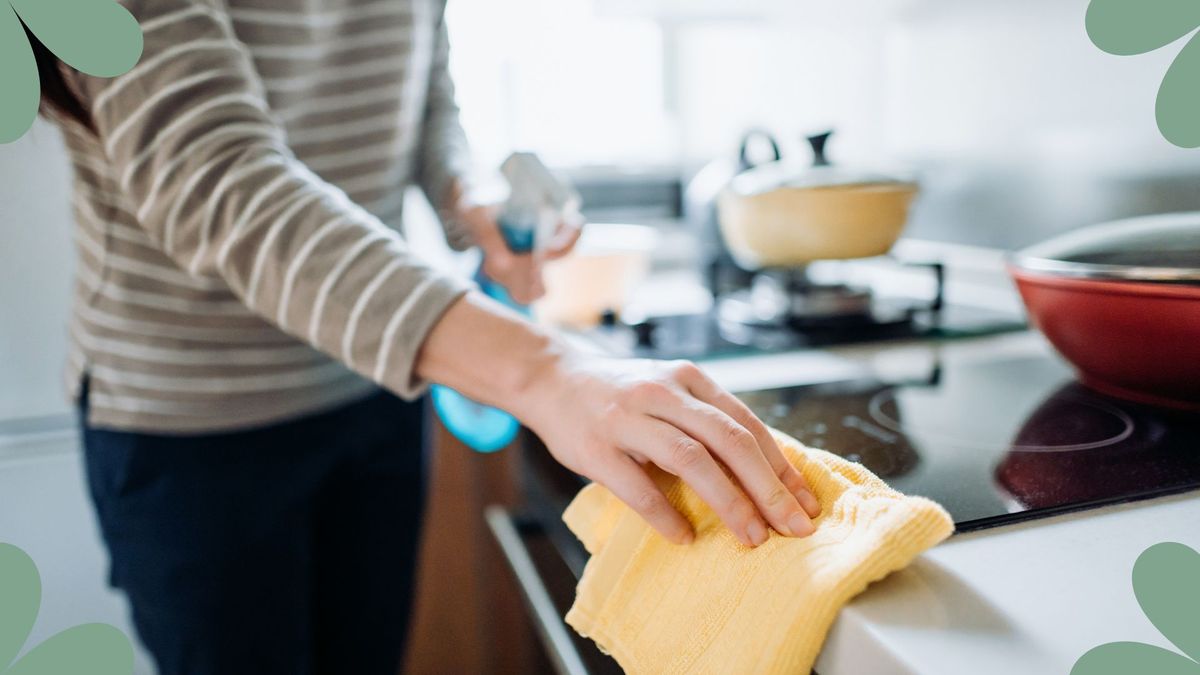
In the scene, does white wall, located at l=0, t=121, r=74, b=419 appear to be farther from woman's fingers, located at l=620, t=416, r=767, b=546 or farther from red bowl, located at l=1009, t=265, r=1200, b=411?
red bowl, located at l=1009, t=265, r=1200, b=411

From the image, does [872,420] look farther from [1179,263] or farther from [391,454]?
[391,454]

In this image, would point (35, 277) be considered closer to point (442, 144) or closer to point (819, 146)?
point (442, 144)

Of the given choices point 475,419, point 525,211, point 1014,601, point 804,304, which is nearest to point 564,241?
point 525,211

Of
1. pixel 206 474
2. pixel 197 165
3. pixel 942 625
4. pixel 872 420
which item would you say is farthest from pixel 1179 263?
pixel 206 474

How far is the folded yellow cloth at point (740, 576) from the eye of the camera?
334 mm

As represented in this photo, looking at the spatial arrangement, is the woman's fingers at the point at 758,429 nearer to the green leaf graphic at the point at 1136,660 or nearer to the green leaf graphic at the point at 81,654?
the green leaf graphic at the point at 1136,660

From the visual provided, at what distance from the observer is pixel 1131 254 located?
0.60 m

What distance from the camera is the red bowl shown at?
540 millimetres

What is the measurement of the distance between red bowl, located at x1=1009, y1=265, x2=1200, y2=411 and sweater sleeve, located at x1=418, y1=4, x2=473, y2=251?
0.53 m

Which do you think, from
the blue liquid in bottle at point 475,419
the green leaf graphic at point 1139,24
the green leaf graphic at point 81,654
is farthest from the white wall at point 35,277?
the green leaf graphic at point 1139,24

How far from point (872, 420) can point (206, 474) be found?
0.52 m

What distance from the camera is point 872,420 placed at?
0.61m

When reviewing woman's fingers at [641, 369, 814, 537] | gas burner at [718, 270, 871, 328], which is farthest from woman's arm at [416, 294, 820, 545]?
gas burner at [718, 270, 871, 328]

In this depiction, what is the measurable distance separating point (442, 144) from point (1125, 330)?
636 millimetres
